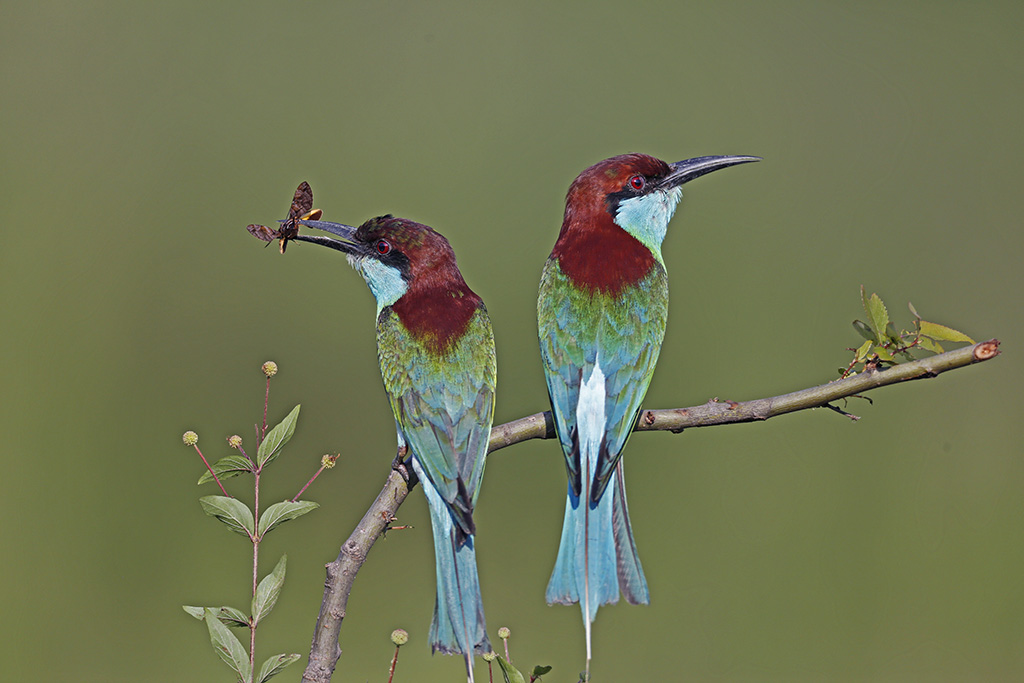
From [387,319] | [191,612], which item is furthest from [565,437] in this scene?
[191,612]

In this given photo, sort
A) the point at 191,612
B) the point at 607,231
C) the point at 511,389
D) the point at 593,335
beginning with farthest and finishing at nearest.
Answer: the point at 511,389, the point at 607,231, the point at 593,335, the point at 191,612

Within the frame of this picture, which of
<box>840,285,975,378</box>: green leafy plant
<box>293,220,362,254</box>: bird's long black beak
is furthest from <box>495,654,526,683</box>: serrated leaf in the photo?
<box>293,220,362,254</box>: bird's long black beak

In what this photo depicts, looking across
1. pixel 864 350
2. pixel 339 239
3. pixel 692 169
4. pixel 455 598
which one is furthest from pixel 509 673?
pixel 692 169

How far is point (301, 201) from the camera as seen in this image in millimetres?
1134

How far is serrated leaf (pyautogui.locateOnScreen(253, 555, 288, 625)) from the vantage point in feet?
2.94

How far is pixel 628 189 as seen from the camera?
1.29 metres

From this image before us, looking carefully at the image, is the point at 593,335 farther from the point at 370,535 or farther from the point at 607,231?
the point at 370,535

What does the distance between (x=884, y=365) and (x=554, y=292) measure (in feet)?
1.45

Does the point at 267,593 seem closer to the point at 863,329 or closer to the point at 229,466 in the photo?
the point at 229,466

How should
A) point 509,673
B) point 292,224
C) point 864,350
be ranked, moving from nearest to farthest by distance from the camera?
point 509,673 → point 864,350 → point 292,224

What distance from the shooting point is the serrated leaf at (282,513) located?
912 mm

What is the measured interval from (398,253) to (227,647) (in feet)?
1.89

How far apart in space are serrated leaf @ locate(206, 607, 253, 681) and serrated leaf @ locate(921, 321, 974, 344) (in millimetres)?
835

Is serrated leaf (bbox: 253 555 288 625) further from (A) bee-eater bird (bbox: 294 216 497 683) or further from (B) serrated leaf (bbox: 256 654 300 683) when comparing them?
(A) bee-eater bird (bbox: 294 216 497 683)
